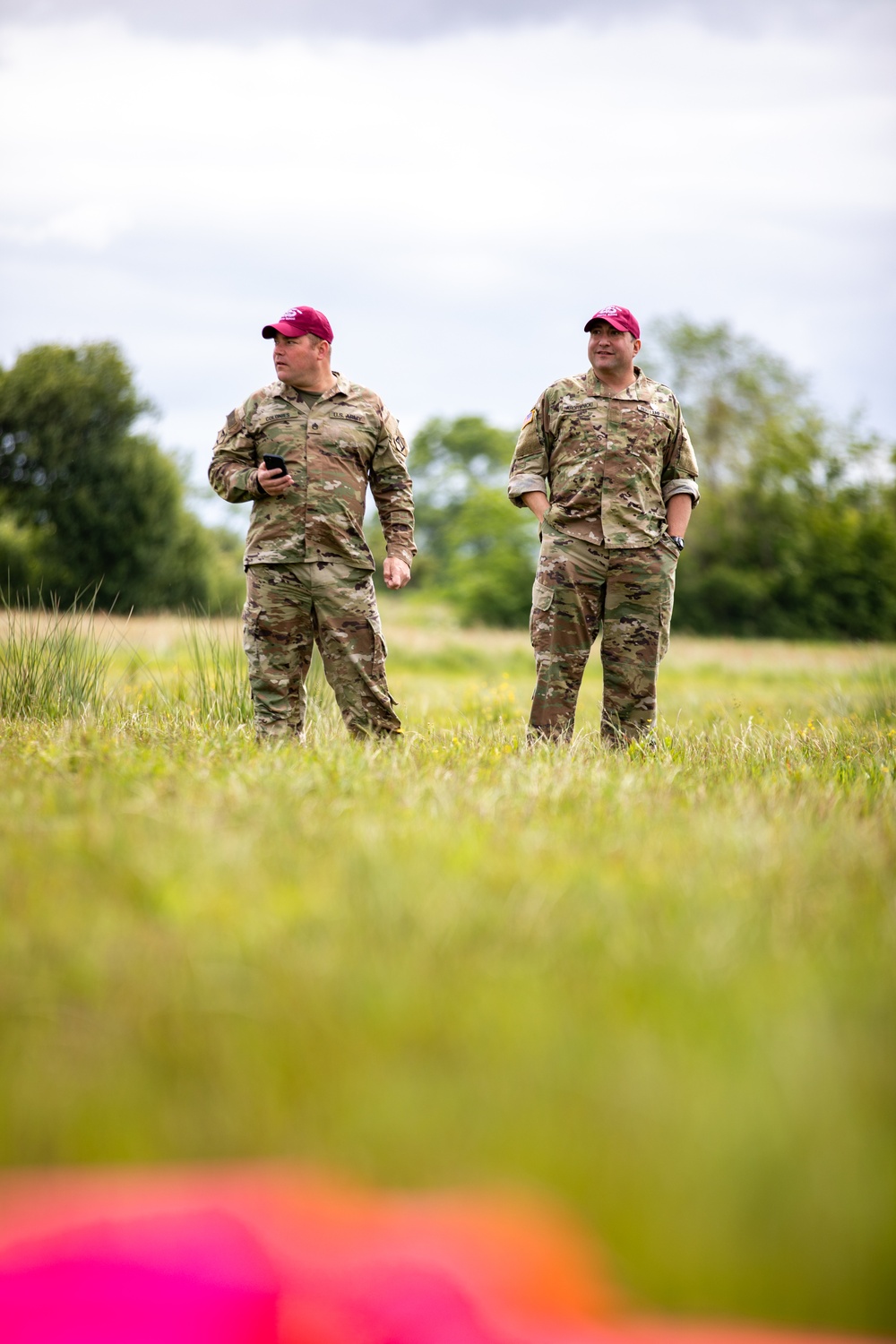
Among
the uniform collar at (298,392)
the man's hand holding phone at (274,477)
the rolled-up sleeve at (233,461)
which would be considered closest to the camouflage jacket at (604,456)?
the uniform collar at (298,392)

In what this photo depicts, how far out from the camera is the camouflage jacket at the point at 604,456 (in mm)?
5453

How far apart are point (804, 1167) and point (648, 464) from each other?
4341 millimetres

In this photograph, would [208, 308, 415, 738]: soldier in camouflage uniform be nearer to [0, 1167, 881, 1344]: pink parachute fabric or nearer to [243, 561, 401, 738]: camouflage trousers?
[243, 561, 401, 738]: camouflage trousers

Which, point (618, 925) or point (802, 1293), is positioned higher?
point (618, 925)

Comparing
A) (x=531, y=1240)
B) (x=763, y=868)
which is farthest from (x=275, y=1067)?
(x=763, y=868)

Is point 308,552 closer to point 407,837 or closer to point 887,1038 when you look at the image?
point 407,837

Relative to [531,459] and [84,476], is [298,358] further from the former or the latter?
[84,476]

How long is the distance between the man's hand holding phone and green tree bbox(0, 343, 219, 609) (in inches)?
967

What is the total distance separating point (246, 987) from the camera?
2059mm

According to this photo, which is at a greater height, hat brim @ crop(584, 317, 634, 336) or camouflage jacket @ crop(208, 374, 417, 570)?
hat brim @ crop(584, 317, 634, 336)

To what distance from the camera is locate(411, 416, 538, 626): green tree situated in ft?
140

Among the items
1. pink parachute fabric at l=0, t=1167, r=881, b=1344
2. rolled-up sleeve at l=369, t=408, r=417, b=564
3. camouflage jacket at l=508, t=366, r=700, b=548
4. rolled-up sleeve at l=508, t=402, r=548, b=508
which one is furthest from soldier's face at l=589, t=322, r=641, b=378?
pink parachute fabric at l=0, t=1167, r=881, b=1344

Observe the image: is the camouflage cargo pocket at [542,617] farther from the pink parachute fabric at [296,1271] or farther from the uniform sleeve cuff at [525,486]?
the pink parachute fabric at [296,1271]

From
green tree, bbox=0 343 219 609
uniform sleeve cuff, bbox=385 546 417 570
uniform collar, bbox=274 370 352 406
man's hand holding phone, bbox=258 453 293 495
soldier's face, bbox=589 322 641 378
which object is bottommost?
uniform sleeve cuff, bbox=385 546 417 570
